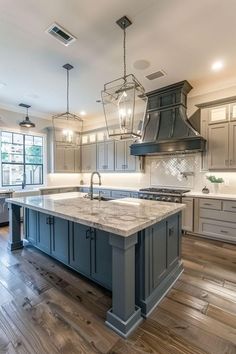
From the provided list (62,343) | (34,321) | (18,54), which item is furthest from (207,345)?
(18,54)

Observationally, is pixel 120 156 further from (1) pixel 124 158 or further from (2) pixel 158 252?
(2) pixel 158 252

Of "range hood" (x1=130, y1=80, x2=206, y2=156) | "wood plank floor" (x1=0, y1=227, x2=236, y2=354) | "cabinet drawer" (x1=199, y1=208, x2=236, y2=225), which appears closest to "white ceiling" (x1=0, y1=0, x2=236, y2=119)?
"range hood" (x1=130, y1=80, x2=206, y2=156)

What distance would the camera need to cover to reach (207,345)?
1.54 m

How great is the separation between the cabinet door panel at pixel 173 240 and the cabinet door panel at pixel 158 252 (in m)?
0.11

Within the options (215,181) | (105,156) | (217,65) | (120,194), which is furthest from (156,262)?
(105,156)

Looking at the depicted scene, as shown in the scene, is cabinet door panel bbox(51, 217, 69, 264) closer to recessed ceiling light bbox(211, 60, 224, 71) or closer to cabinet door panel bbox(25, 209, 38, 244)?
cabinet door panel bbox(25, 209, 38, 244)

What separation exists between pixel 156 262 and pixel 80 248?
97cm

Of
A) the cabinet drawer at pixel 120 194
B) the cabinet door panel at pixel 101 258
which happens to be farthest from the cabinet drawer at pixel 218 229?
the cabinet door panel at pixel 101 258

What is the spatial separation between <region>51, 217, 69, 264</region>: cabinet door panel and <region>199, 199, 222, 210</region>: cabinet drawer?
2.71 meters

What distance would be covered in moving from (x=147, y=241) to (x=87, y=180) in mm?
5434

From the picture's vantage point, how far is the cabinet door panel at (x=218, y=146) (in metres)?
3.86

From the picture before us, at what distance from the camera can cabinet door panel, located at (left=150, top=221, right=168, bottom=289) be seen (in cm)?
200

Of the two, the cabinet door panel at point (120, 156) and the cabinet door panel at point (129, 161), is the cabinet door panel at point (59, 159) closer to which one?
the cabinet door panel at point (120, 156)

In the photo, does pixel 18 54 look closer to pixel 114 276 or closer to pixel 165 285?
pixel 114 276
